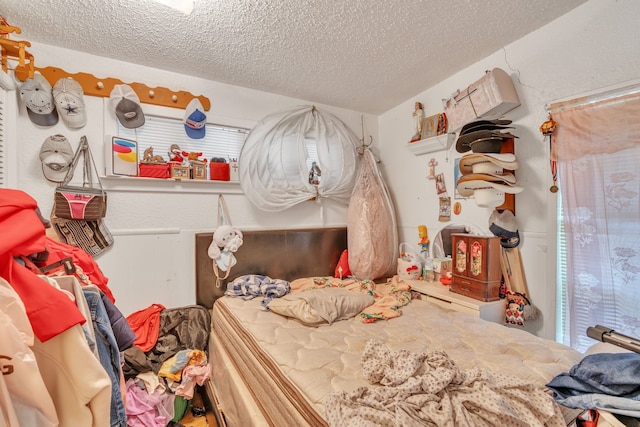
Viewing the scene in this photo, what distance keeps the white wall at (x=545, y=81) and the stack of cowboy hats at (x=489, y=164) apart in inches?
6.0

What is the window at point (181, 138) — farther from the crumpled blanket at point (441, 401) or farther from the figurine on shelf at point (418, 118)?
the crumpled blanket at point (441, 401)

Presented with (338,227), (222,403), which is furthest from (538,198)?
(222,403)

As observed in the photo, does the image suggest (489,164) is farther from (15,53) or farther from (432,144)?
(15,53)

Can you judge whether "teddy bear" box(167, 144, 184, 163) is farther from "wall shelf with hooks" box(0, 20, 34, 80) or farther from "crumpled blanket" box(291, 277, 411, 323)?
"crumpled blanket" box(291, 277, 411, 323)

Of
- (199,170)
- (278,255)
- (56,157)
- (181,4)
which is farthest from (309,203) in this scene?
(56,157)

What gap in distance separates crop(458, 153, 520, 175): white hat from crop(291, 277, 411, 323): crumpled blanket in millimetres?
1059

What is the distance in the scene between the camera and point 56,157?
1856mm

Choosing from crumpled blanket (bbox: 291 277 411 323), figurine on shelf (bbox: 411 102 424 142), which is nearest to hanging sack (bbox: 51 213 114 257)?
crumpled blanket (bbox: 291 277 411 323)

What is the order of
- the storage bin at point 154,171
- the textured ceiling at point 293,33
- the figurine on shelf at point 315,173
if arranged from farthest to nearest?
the figurine on shelf at point 315,173
the storage bin at point 154,171
the textured ceiling at point 293,33

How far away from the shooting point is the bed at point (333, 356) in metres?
1.04

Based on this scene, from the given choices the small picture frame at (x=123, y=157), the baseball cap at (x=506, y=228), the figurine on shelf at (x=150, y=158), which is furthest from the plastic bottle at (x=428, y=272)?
the small picture frame at (x=123, y=157)

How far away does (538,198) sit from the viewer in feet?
6.01

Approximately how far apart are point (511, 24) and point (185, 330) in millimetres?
3043

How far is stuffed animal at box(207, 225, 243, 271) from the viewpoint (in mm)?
2307
